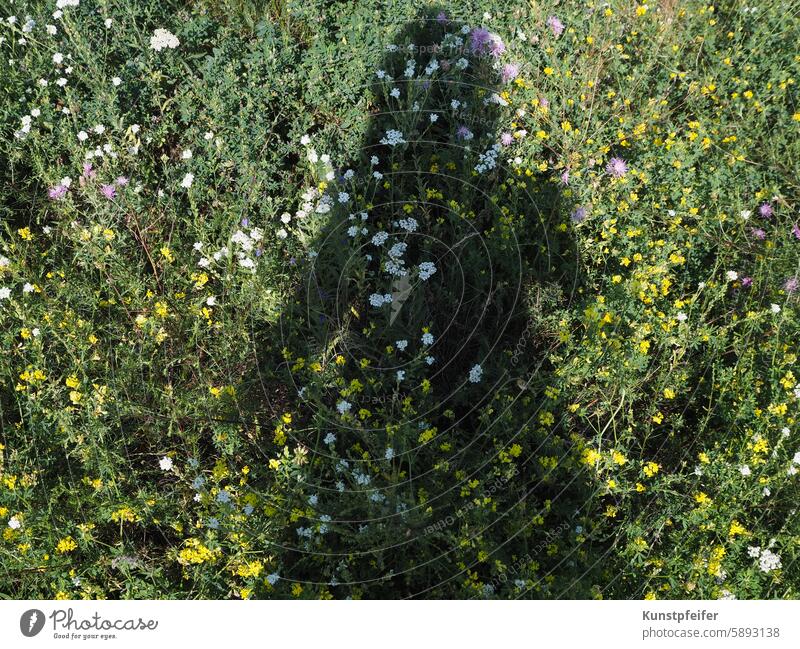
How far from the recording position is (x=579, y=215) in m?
3.94

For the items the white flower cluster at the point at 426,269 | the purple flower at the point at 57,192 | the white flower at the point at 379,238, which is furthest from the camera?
the purple flower at the point at 57,192

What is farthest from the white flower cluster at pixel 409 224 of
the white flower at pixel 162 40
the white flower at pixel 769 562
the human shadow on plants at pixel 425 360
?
the white flower at pixel 769 562

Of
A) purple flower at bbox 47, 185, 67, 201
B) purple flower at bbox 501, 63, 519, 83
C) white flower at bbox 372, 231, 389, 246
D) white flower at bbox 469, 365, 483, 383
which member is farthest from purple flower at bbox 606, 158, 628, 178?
purple flower at bbox 47, 185, 67, 201

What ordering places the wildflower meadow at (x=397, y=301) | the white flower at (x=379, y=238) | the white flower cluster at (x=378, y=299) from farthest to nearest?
the white flower at (x=379, y=238) < the white flower cluster at (x=378, y=299) < the wildflower meadow at (x=397, y=301)

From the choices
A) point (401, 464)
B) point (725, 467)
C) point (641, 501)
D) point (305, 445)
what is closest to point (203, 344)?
point (305, 445)

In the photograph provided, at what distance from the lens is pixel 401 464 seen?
9.93 feet

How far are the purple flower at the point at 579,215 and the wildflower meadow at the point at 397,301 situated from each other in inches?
1.7

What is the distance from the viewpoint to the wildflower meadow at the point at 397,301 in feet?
9.35

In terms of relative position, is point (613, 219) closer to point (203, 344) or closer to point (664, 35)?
point (664, 35)

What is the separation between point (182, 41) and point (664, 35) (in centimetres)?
345

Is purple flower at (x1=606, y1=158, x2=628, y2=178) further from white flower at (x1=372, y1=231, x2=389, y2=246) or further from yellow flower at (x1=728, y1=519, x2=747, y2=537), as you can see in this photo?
yellow flower at (x1=728, y1=519, x2=747, y2=537)

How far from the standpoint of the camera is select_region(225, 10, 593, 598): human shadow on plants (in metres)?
2.84

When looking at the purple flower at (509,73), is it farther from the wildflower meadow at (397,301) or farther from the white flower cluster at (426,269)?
the white flower cluster at (426,269)

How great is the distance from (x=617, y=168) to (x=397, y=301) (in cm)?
171
